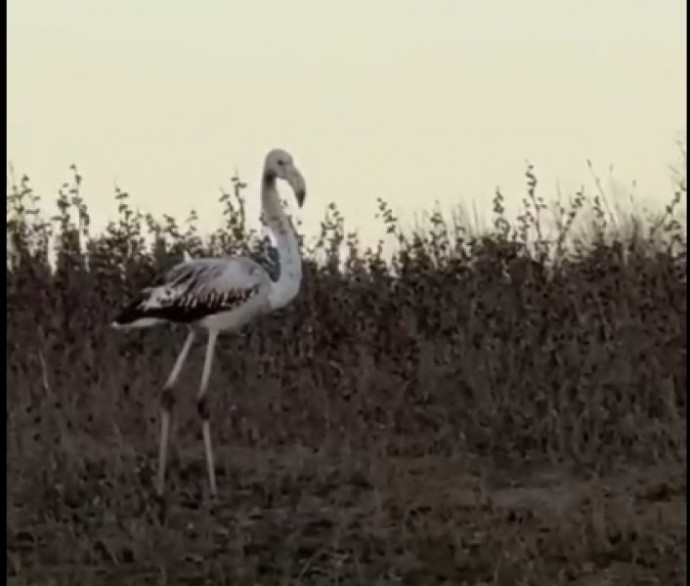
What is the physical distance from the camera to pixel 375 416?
27.0 feet

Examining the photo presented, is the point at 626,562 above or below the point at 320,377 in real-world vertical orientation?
below

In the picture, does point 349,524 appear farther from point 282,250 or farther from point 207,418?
point 282,250

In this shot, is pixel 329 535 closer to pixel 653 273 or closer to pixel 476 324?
pixel 476 324

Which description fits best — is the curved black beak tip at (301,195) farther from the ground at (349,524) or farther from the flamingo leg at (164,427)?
the ground at (349,524)

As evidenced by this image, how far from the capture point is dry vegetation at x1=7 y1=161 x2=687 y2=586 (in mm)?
6031

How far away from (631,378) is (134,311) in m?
2.69

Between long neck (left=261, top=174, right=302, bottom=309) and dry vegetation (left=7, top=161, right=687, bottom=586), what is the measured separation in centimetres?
78

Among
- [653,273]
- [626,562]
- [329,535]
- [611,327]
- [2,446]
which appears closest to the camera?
[626,562]

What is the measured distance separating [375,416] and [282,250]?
111cm

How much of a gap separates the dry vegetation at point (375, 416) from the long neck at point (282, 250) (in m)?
0.78

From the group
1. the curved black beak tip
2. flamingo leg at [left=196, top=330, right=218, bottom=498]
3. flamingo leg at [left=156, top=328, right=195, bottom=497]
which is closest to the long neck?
the curved black beak tip

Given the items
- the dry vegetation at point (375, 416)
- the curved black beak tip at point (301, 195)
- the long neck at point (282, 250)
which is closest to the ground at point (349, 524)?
the dry vegetation at point (375, 416)

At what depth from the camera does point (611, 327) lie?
920 cm

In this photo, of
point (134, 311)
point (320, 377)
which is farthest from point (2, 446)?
point (320, 377)
